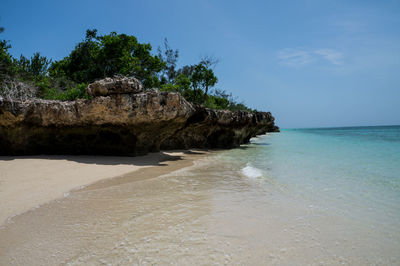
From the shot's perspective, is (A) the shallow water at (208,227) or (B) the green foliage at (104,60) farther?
(B) the green foliage at (104,60)

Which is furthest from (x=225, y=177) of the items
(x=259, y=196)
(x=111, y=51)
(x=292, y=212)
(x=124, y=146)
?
(x=111, y=51)

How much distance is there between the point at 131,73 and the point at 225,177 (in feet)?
53.7

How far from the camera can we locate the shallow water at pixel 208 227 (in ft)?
6.64

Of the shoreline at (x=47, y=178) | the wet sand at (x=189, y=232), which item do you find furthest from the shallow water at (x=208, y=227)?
the shoreline at (x=47, y=178)

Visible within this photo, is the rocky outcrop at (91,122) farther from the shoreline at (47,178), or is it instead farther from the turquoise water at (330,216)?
the turquoise water at (330,216)

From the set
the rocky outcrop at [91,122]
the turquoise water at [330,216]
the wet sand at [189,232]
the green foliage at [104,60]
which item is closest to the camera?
the wet sand at [189,232]

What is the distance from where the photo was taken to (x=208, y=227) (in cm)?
263

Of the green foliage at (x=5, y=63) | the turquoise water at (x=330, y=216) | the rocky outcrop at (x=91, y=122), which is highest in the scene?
the green foliage at (x=5, y=63)

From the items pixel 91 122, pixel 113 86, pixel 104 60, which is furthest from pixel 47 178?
pixel 104 60

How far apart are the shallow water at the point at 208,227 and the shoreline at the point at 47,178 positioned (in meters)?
0.26

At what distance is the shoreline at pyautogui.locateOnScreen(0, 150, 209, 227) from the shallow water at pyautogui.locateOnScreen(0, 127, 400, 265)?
26 centimetres

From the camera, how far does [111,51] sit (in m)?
19.2

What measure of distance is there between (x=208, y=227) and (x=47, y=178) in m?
3.89

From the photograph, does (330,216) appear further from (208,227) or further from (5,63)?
(5,63)
